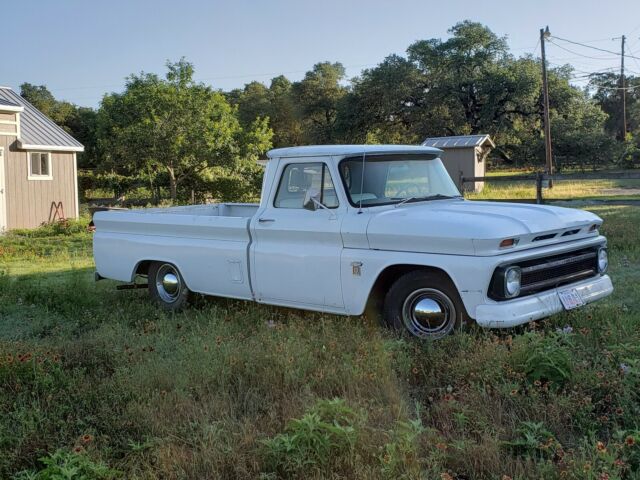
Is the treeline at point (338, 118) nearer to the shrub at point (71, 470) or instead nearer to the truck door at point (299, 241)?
the truck door at point (299, 241)

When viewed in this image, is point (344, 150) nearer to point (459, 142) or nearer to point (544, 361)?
point (544, 361)

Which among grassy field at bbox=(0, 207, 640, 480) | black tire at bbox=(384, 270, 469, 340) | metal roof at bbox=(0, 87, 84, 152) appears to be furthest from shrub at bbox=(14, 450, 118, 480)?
metal roof at bbox=(0, 87, 84, 152)

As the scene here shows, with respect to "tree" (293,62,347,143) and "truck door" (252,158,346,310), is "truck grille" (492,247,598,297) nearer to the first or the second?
"truck door" (252,158,346,310)

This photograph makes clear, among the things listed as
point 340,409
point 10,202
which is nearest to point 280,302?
point 340,409

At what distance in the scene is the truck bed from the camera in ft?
21.3

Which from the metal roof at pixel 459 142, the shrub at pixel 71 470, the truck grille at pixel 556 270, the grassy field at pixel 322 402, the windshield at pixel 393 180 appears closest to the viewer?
the shrub at pixel 71 470

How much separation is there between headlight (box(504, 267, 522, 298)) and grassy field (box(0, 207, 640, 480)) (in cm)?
38

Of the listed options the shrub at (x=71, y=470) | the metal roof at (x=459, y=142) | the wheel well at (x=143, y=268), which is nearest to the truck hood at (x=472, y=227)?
the shrub at (x=71, y=470)

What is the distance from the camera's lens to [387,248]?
545cm

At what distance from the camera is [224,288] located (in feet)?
21.7

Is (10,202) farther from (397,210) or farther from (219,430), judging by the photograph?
(219,430)

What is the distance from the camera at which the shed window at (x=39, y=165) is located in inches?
824

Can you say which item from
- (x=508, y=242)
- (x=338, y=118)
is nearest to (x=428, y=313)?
(x=508, y=242)

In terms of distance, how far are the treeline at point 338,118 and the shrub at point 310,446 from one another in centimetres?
2351
